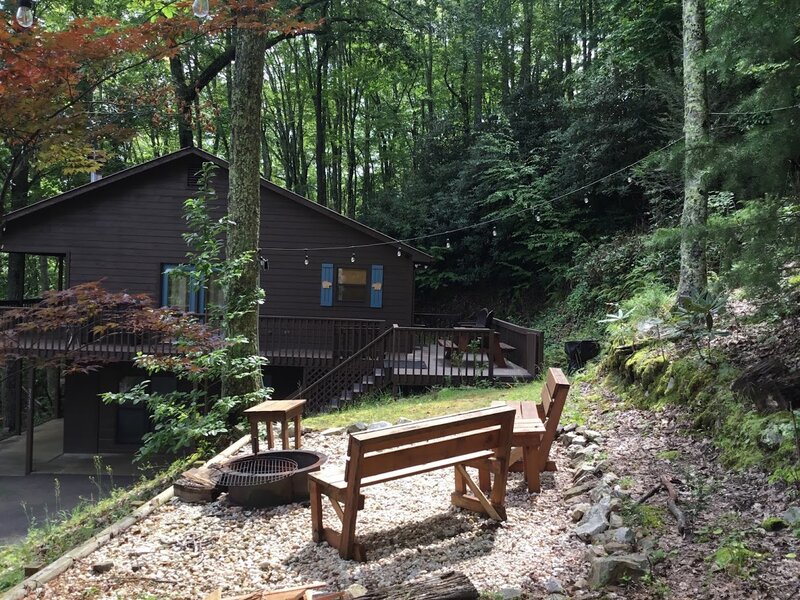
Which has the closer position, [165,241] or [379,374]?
[379,374]

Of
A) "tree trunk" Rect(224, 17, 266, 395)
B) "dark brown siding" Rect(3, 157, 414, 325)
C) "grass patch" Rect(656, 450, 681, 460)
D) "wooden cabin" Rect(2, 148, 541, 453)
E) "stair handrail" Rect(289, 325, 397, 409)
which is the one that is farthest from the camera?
"dark brown siding" Rect(3, 157, 414, 325)

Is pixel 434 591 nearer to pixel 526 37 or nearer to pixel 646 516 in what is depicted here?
pixel 646 516

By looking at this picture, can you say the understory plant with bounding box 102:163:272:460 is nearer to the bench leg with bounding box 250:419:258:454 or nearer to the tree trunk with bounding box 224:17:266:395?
the tree trunk with bounding box 224:17:266:395

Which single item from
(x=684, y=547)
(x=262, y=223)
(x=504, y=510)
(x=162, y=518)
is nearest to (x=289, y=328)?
(x=262, y=223)

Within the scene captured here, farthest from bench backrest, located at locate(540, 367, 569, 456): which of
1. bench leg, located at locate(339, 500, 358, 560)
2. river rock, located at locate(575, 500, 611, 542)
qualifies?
bench leg, located at locate(339, 500, 358, 560)

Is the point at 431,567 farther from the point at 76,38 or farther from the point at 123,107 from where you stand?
the point at 123,107

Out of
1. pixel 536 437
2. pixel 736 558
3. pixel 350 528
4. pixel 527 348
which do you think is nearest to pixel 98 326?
pixel 350 528

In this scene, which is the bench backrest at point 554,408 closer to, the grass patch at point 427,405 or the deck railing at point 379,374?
the grass patch at point 427,405

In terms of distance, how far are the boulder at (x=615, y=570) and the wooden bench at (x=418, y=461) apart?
1.13 metres

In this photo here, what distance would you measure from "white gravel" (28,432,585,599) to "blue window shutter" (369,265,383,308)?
1080cm

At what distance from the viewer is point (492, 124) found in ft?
72.0

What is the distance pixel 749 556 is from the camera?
2.90 m

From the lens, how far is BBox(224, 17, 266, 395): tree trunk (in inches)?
300

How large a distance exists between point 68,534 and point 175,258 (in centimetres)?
1077
